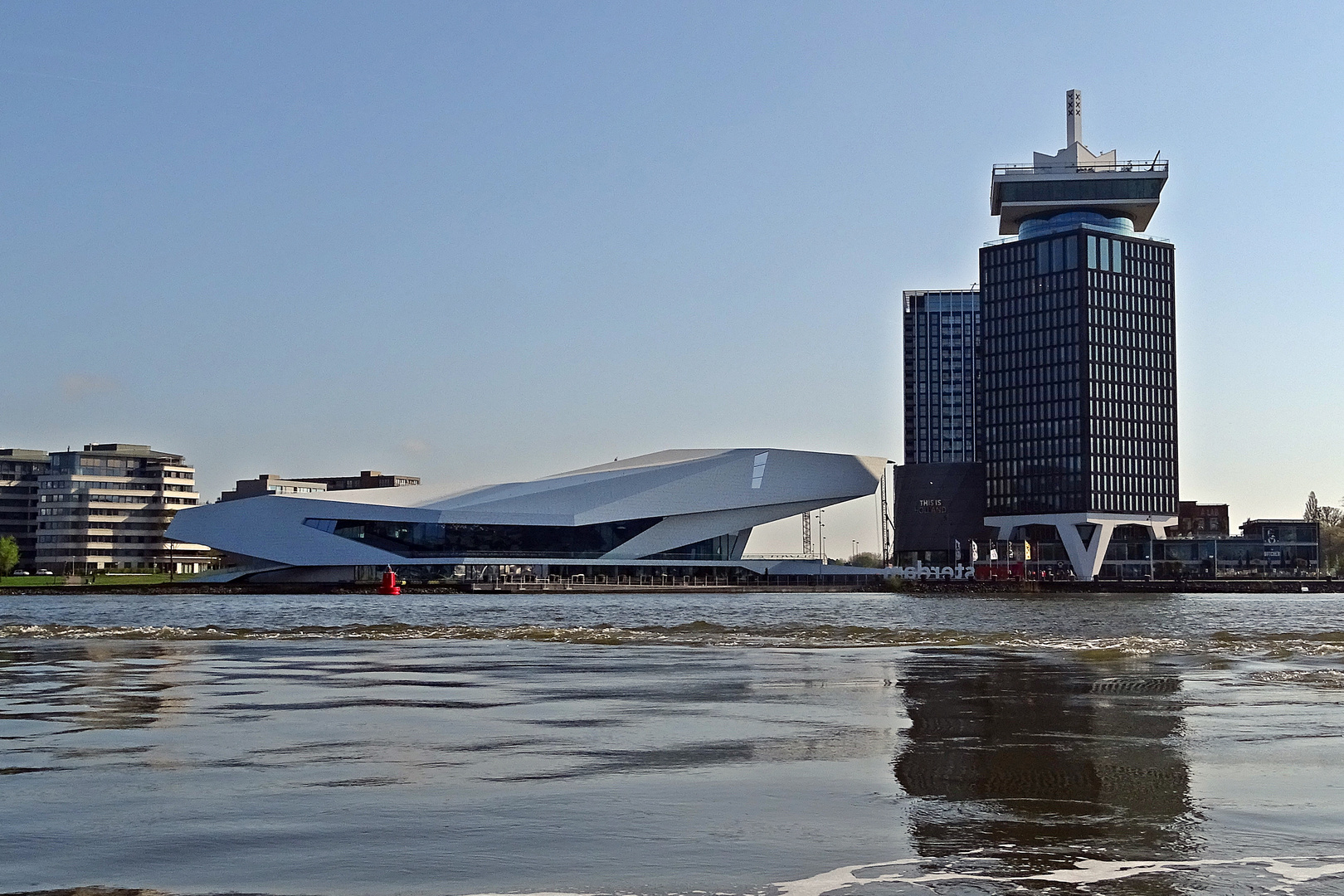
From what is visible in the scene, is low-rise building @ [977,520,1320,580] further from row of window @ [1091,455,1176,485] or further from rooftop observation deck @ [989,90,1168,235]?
rooftop observation deck @ [989,90,1168,235]

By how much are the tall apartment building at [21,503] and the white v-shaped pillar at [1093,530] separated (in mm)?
136925

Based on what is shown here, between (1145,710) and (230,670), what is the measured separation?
15792mm

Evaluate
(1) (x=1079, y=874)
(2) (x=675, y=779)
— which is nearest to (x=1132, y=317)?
(2) (x=675, y=779)

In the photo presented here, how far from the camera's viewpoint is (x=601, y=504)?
14888cm

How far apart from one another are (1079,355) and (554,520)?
225 feet

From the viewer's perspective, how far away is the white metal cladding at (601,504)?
135m

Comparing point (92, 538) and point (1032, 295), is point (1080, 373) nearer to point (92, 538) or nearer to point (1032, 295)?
point (1032, 295)

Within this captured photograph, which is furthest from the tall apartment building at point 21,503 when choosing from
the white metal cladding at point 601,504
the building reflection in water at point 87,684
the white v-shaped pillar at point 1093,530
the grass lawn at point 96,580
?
the building reflection in water at point 87,684

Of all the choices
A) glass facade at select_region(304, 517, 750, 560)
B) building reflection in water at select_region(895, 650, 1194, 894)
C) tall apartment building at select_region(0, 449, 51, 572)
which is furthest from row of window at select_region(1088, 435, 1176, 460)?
building reflection in water at select_region(895, 650, 1194, 894)

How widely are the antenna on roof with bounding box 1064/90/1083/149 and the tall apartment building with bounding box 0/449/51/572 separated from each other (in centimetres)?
14691

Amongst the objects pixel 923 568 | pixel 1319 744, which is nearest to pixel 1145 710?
pixel 1319 744

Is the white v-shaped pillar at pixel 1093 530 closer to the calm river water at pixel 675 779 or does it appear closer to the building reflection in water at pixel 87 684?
the calm river water at pixel 675 779

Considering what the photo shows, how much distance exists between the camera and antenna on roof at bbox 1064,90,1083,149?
180 m

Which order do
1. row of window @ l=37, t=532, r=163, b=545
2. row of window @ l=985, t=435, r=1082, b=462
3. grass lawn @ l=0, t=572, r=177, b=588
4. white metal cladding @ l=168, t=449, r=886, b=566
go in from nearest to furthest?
white metal cladding @ l=168, t=449, r=886, b=566 < grass lawn @ l=0, t=572, r=177, b=588 < row of window @ l=985, t=435, r=1082, b=462 < row of window @ l=37, t=532, r=163, b=545
